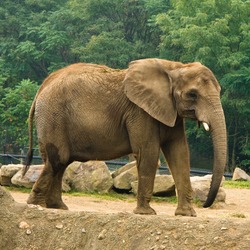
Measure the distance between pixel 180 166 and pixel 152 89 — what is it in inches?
37.3

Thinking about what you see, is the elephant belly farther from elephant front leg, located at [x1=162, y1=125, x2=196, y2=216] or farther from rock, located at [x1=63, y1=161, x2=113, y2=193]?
rock, located at [x1=63, y1=161, x2=113, y2=193]

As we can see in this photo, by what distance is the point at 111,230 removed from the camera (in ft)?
25.3

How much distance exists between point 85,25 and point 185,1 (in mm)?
8136

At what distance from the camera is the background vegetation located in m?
32.8

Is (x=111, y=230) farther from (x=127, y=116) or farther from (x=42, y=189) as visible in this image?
(x=42, y=189)

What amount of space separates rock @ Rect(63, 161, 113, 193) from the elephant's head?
485 cm

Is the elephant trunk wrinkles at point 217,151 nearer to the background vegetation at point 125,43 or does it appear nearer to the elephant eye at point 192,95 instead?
the elephant eye at point 192,95

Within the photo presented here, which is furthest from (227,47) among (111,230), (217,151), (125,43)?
(111,230)

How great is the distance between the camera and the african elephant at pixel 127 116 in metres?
9.72

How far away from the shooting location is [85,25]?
139 ft

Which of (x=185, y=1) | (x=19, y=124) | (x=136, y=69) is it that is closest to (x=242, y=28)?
(x=185, y=1)

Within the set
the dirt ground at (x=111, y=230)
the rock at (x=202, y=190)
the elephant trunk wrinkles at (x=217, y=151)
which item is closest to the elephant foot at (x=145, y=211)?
the elephant trunk wrinkles at (x=217, y=151)

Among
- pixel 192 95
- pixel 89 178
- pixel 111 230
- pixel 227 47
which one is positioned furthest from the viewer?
pixel 227 47

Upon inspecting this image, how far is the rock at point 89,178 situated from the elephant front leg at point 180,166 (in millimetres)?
4917
